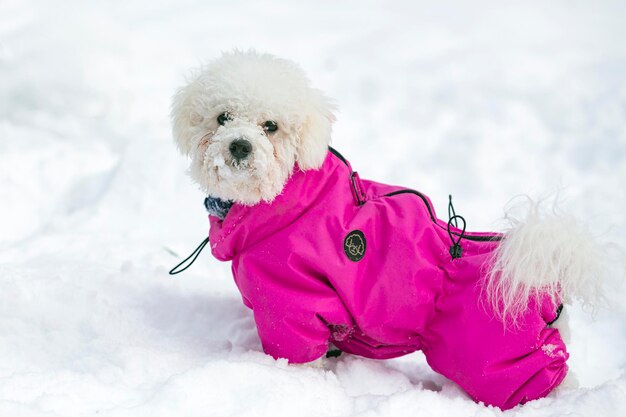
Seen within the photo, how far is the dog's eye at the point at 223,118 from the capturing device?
1791 mm

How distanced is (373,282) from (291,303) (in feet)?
0.78

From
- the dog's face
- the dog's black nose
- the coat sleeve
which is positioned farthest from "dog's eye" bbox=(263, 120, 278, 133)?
the coat sleeve

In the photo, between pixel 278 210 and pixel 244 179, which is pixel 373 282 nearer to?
pixel 278 210

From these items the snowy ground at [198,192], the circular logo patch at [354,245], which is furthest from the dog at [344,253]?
the snowy ground at [198,192]

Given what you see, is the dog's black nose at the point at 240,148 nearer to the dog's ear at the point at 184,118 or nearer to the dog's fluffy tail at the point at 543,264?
the dog's ear at the point at 184,118

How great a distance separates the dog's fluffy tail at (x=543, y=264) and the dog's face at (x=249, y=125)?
57cm

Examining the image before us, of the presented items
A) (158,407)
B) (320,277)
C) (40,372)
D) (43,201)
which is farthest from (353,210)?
(43,201)

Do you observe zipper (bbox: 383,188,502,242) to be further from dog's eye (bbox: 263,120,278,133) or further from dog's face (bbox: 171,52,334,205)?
dog's eye (bbox: 263,120,278,133)

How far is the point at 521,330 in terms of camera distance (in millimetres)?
1745

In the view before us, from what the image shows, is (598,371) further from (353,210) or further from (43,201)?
(43,201)

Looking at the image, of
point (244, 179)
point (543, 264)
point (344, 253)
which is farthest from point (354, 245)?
point (543, 264)

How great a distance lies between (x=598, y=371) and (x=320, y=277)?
1030 millimetres

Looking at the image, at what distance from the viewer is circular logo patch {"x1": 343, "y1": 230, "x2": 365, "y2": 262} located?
1855mm

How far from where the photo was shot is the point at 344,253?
6.08 ft
